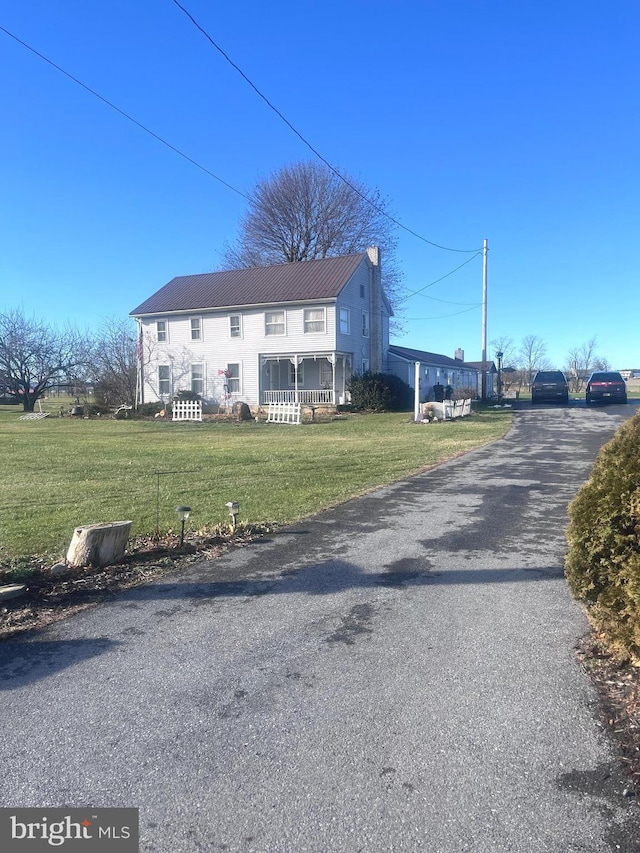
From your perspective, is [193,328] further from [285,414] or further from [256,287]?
[285,414]

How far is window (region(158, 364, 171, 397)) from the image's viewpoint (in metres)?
33.0

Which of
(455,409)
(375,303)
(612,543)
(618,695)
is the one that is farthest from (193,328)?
(618,695)

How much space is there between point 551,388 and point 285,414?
14.5 meters

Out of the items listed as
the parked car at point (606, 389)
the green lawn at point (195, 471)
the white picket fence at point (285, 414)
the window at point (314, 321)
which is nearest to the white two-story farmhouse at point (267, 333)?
the window at point (314, 321)

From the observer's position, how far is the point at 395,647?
372 cm

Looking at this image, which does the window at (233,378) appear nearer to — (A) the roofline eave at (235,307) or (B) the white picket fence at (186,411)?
(A) the roofline eave at (235,307)

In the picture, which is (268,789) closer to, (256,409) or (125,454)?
(125,454)

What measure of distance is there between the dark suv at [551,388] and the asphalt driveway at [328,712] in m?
26.9

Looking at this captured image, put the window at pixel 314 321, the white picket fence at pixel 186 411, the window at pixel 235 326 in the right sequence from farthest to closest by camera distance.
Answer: the window at pixel 235 326, the window at pixel 314 321, the white picket fence at pixel 186 411

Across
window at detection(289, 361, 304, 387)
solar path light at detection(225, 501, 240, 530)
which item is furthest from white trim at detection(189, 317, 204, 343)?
solar path light at detection(225, 501, 240, 530)

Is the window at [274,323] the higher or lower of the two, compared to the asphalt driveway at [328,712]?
higher

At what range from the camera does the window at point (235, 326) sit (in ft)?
102

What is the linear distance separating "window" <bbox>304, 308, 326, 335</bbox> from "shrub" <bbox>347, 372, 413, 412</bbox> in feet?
9.85

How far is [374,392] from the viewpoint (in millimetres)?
28078
